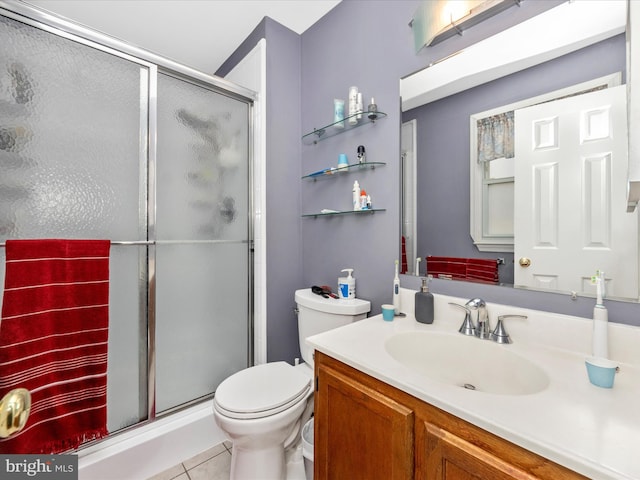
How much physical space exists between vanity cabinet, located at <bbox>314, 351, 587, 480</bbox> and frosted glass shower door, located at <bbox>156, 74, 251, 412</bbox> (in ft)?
3.12

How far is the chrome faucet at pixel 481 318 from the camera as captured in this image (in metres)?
0.97

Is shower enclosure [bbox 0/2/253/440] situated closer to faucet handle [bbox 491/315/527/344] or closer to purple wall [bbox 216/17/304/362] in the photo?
purple wall [bbox 216/17/304/362]

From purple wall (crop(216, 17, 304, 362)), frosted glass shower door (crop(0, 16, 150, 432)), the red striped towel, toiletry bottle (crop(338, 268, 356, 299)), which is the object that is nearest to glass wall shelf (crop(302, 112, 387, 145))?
purple wall (crop(216, 17, 304, 362))

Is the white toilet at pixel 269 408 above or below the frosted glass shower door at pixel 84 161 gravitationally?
below

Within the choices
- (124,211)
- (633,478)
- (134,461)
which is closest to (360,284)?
(633,478)

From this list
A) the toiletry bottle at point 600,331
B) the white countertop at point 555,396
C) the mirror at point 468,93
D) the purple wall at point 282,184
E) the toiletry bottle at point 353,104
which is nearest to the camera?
the white countertop at point 555,396

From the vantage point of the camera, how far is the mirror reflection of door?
0.81m

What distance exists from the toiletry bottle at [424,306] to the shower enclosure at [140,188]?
3.57ft

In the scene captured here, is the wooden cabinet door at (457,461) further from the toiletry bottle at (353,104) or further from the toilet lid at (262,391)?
the toiletry bottle at (353,104)

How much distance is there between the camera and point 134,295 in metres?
1.40

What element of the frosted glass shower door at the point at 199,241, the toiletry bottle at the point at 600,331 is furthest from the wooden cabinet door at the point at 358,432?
the frosted glass shower door at the point at 199,241

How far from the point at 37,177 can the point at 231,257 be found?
927 mm

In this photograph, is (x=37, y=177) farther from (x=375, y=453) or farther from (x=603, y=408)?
(x=603, y=408)

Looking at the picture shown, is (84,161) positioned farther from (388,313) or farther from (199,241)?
(388,313)
